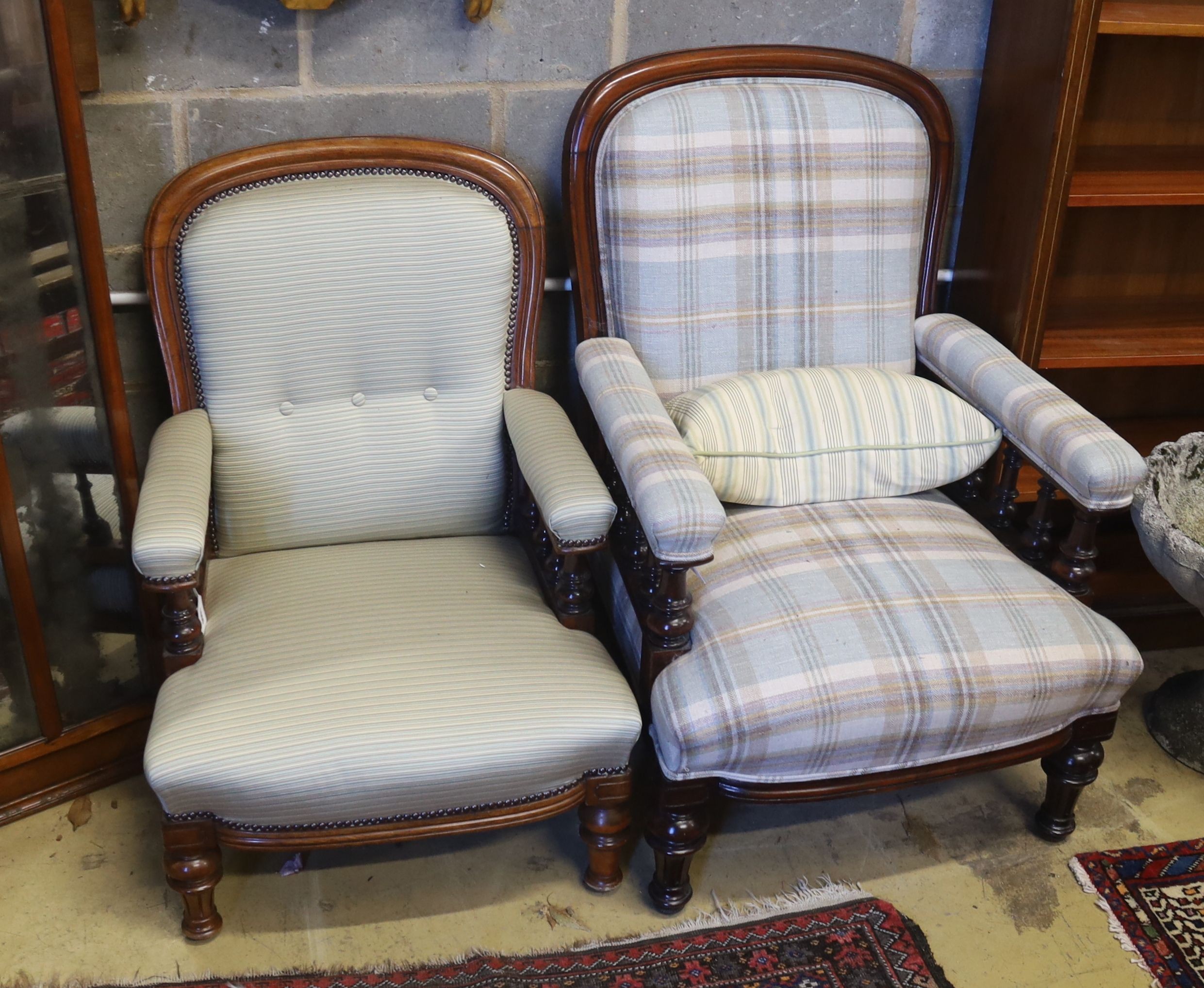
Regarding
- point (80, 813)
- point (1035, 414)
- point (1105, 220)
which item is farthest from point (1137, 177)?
point (80, 813)

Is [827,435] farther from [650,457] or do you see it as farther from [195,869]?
[195,869]

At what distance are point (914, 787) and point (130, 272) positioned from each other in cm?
151

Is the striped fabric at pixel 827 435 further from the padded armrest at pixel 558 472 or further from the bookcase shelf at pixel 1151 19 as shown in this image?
the bookcase shelf at pixel 1151 19

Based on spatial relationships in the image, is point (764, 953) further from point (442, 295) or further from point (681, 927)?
point (442, 295)

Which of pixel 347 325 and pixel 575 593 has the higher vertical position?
pixel 347 325

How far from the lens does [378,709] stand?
1478mm

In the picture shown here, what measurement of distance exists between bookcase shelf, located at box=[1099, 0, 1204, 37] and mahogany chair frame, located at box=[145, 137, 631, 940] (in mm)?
885

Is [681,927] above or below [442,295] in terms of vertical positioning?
below

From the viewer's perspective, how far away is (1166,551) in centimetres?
180

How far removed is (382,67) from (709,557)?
93 centimetres

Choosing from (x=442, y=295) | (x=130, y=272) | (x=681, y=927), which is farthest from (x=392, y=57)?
(x=681, y=927)

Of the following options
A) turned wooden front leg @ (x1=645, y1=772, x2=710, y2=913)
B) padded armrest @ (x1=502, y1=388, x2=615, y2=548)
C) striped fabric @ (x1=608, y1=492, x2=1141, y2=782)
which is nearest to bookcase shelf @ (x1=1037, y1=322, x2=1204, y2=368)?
striped fabric @ (x1=608, y1=492, x2=1141, y2=782)

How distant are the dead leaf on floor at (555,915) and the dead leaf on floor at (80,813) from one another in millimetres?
715

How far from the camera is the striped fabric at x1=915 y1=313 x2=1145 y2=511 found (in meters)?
1.62
